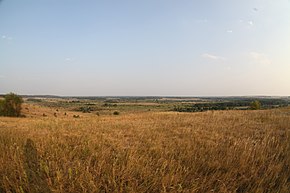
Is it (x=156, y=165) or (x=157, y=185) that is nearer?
(x=157, y=185)

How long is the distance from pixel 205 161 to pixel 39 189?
8.45 ft

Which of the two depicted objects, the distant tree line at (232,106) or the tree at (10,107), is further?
the distant tree line at (232,106)

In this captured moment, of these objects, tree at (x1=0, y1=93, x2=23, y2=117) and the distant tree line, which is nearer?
tree at (x1=0, y1=93, x2=23, y2=117)

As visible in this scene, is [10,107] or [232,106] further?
[232,106]

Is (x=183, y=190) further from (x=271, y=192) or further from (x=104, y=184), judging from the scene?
(x=271, y=192)

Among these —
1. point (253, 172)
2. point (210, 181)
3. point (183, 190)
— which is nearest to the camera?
point (183, 190)

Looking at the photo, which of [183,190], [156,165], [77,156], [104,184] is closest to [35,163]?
[77,156]

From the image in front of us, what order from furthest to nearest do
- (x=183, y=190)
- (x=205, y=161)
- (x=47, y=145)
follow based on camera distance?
(x=47, y=145) → (x=205, y=161) → (x=183, y=190)

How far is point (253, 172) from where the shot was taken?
342 cm

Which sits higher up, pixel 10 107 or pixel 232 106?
pixel 10 107

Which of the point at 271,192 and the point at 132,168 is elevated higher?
the point at 132,168

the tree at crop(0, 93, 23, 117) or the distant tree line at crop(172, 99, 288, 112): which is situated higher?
the tree at crop(0, 93, 23, 117)

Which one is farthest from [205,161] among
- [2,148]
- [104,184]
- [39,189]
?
[2,148]

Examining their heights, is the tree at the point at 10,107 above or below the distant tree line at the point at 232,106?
above
